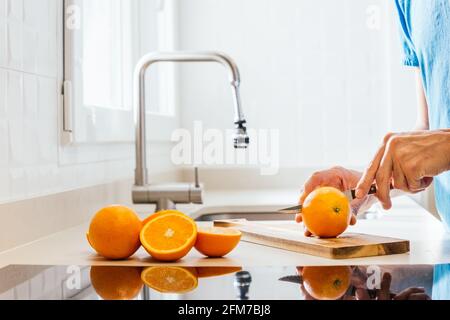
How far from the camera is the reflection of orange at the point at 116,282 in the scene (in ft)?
2.70

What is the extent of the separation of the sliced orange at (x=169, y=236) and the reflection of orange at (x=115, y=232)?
2 centimetres

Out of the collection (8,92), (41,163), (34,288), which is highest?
(8,92)

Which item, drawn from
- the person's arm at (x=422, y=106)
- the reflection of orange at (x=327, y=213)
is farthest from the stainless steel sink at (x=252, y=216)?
the reflection of orange at (x=327, y=213)

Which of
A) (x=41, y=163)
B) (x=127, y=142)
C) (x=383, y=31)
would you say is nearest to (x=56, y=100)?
(x=41, y=163)

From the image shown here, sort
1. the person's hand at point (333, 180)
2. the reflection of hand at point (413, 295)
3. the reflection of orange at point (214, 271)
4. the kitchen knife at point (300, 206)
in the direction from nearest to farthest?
the reflection of hand at point (413, 295) → the reflection of orange at point (214, 271) → the kitchen knife at point (300, 206) → the person's hand at point (333, 180)

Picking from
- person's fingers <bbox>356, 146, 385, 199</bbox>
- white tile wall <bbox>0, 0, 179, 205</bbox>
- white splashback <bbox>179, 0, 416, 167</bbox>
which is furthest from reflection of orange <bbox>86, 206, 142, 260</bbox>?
white splashback <bbox>179, 0, 416, 167</bbox>

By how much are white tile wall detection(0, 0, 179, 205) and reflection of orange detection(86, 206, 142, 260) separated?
23 centimetres

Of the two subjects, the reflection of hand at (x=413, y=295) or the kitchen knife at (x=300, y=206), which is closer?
the reflection of hand at (x=413, y=295)

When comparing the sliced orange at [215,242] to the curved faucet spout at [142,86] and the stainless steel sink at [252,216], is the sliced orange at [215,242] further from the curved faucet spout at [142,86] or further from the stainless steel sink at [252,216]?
the stainless steel sink at [252,216]

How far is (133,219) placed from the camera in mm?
1052

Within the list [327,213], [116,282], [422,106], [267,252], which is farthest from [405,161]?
[422,106]
